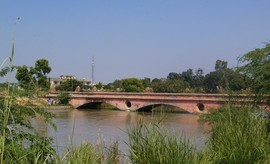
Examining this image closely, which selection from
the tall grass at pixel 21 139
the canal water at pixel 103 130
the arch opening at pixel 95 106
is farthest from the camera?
the arch opening at pixel 95 106

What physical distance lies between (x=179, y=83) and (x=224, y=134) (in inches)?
2454

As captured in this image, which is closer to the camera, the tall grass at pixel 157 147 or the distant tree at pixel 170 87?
the tall grass at pixel 157 147

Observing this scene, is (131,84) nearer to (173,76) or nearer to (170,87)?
(170,87)

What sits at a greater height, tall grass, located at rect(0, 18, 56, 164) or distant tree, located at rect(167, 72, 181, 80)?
distant tree, located at rect(167, 72, 181, 80)

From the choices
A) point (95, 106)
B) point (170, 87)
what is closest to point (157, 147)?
point (95, 106)

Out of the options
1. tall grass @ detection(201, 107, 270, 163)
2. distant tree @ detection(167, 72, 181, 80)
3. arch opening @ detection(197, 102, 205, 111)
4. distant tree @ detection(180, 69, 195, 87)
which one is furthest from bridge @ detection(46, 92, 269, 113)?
distant tree @ detection(167, 72, 181, 80)

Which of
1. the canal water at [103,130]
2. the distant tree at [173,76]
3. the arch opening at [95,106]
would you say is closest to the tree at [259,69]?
the canal water at [103,130]

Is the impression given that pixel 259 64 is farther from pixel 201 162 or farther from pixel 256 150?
pixel 201 162

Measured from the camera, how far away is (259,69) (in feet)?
30.9

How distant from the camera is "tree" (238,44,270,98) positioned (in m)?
9.20

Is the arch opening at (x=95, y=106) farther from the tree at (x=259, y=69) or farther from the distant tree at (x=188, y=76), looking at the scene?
the tree at (x=259, y=69)

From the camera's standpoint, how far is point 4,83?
5090mm

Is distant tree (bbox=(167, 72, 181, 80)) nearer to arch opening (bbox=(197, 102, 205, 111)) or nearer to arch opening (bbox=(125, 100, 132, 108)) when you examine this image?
arch opening (bbox=(125, 100, 132, 108))

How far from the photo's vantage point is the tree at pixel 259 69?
30.2 ft
